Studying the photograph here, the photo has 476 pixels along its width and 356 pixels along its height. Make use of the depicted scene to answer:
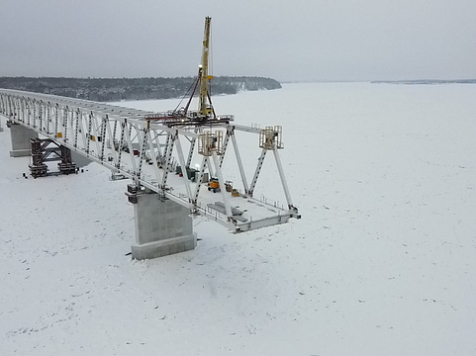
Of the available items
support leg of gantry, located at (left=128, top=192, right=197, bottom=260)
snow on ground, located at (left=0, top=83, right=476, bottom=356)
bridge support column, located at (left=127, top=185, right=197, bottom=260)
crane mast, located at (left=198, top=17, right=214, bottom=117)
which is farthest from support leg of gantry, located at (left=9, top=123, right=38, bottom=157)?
crane mast, located at (left=198, top=17, right=214, bottom=117)

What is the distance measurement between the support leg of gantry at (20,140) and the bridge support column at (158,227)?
37769mm

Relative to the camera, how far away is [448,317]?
20016mm

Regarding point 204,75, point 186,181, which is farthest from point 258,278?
point 204,75

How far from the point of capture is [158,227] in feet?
85.0

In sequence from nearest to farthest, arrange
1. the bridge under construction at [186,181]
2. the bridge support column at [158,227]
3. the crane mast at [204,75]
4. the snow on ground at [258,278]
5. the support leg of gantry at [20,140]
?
the snow on ground at [258,278] < the bridge under construction at [186,181] < the crane mast at [204,75] < the bridge support column at [158,227] < the support leg of gantry at [20,140]

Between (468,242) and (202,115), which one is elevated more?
(202,115)

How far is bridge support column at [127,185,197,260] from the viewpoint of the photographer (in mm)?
25297

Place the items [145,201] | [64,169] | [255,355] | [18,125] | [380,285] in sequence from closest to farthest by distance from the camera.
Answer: [255,355]
[380,285]
[145,201]
[64,169]
[18,125]

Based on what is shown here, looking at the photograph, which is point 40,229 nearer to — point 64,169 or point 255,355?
point 64,169

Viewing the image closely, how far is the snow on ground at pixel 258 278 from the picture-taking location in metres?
18.6

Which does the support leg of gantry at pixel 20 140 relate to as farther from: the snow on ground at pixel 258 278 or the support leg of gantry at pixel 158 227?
the support leg of gantry at pixel 158 227

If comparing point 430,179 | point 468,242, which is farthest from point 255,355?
point 430,179

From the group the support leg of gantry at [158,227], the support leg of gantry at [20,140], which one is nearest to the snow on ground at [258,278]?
the support leg of gantry at [158,227]

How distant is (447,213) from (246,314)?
21.1 metres
